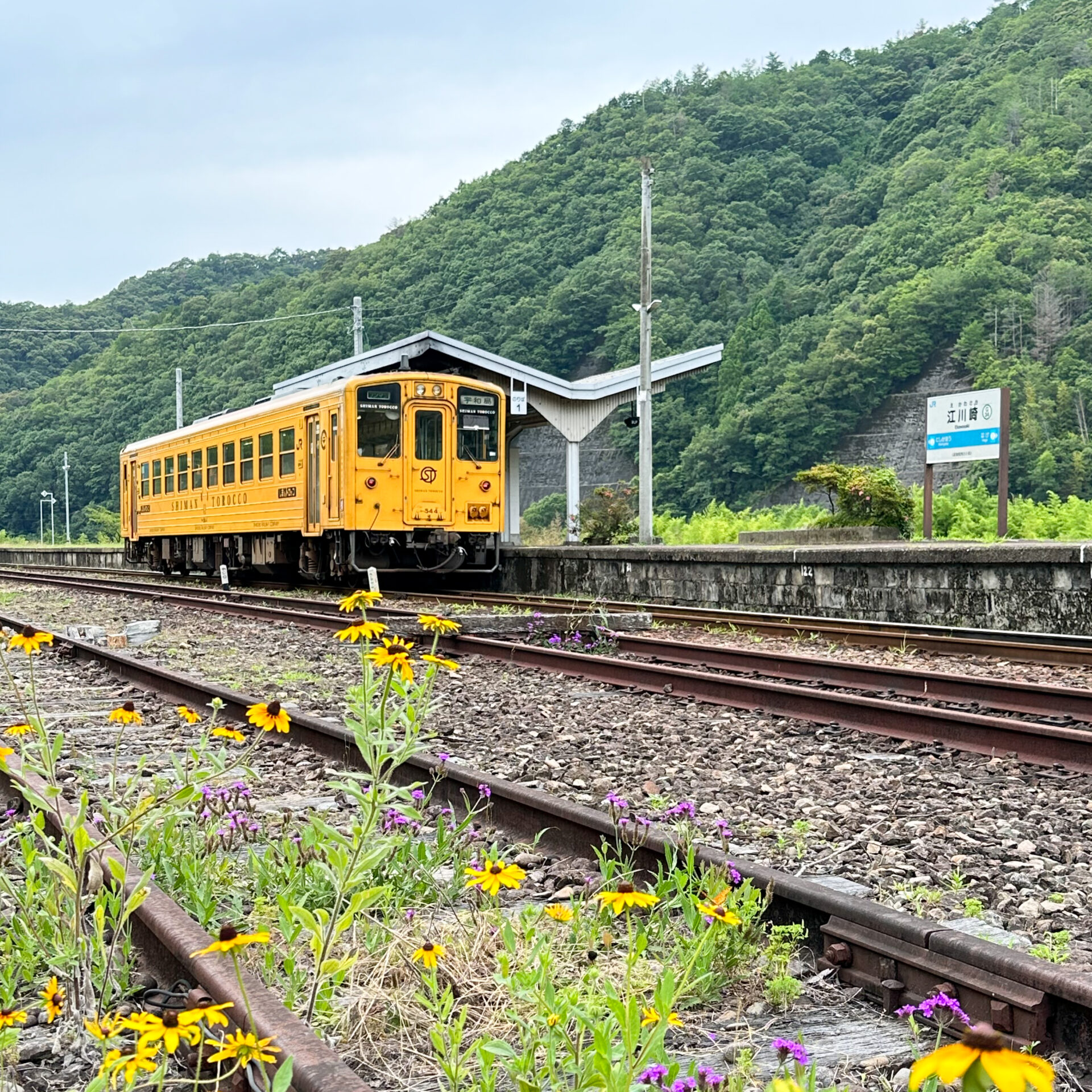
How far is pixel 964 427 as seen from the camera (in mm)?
17453

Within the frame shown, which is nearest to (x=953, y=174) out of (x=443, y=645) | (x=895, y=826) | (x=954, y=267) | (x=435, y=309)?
(x=954, y=267)

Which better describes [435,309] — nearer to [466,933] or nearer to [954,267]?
[954,267]

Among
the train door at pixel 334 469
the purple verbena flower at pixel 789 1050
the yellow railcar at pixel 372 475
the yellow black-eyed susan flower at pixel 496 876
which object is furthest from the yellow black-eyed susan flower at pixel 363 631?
the train door at pixel 334 469

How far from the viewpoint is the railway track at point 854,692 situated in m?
6.19

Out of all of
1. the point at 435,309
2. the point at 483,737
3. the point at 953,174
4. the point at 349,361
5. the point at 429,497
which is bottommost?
the point at 483,737

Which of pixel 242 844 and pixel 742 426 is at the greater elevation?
pixel 742 426

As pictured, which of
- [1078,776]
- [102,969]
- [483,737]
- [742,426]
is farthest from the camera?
[742,426]

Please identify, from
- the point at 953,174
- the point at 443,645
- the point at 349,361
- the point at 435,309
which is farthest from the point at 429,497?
the point at 953,174

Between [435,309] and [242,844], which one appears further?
[435,309]

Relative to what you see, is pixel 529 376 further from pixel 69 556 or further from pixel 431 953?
pixel 69 556

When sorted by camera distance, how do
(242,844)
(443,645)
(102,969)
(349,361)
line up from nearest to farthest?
(102,969)
(242,844)
(443,645)
(349,361)

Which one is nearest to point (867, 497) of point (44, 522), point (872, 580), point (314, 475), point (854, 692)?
point (872, 580)

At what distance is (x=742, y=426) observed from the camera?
2692 inches

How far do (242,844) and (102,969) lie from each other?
142cm
